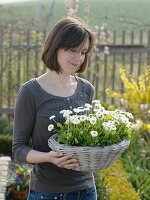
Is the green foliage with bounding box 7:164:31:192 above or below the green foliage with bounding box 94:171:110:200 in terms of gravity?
below

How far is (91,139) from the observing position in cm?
178

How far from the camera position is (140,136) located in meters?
5.27

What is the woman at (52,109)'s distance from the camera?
6.17 feet

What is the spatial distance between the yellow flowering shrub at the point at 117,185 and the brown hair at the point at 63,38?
62.2 inches

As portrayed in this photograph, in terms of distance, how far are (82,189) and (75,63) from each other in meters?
0.62

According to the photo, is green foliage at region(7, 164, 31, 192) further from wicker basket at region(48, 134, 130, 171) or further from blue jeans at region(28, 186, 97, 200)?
wicker basket at region(48, 134, 130, 171)

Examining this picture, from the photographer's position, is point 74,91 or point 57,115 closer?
point 57,115

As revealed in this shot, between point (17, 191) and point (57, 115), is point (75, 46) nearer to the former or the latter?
point (57, 115)

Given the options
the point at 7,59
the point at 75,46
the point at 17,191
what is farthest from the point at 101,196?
the point at 7,59

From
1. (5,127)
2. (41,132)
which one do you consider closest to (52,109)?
(41,132)

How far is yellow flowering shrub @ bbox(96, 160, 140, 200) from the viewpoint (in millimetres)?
3240

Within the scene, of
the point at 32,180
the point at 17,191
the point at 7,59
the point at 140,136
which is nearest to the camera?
the point at 32,180

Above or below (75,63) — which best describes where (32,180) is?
below

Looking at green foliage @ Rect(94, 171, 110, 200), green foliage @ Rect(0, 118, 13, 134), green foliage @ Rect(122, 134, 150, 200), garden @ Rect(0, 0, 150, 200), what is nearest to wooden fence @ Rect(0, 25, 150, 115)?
garden @ Rect(0, 0, 150, 200)
